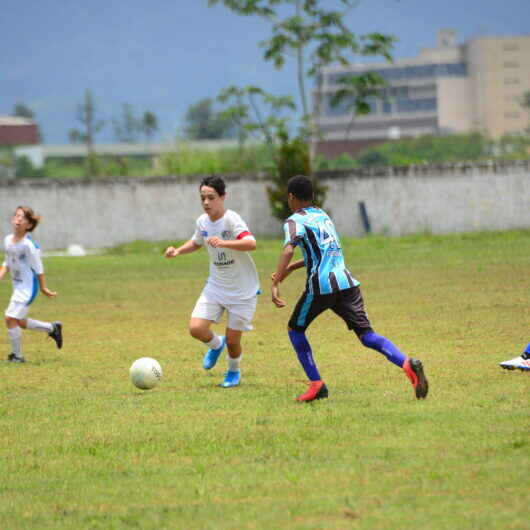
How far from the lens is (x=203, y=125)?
158m

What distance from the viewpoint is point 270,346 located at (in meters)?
12.5

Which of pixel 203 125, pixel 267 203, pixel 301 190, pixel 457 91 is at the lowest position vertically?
pixel 267 203

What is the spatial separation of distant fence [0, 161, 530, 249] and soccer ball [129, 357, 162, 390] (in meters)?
25.7

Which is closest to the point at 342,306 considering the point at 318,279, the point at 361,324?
the point at 361,324

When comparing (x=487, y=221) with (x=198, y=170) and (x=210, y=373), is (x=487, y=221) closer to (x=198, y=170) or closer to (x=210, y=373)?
(x=198, y=170)

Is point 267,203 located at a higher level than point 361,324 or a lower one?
lower

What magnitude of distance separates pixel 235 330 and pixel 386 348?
1.83 meters

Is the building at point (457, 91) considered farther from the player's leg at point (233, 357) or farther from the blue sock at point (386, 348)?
the blue sock at point (386, 348)

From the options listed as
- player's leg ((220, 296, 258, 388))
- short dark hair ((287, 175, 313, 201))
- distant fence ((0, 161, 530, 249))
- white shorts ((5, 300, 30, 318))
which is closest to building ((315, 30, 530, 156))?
distant fence ((0, 161, 530, 249))

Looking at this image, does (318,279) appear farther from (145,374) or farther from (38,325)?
(38,325)

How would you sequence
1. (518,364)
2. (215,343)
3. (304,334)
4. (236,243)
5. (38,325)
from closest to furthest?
(304,334) < (236,243) < (518,364) < (215,343) < (38,325)

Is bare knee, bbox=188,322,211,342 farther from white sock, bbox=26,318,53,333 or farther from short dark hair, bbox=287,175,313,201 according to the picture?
white sock, bbox=26,318,53,333

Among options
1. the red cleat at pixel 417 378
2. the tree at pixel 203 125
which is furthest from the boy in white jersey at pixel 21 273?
the tree at pixel 203 125

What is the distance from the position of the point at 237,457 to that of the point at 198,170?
34306 millimetres
